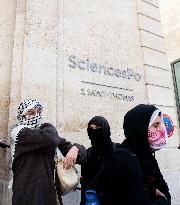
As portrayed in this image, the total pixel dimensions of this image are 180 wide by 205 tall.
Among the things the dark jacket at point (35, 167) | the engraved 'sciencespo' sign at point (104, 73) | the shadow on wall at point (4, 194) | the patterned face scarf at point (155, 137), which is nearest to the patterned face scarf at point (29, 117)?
the dark jacket at point (35, 167)

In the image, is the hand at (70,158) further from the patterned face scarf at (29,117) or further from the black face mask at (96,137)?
the patterned face scarf at (29,117)

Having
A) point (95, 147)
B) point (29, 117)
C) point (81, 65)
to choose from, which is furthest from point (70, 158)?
point (81, 65)

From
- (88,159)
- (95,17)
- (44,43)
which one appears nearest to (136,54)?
(95,17)

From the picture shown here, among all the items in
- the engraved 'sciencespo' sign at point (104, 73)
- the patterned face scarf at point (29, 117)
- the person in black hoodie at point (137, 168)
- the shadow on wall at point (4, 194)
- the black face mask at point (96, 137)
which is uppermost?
the engraved 'sciencespo' sign at point (104, 73)

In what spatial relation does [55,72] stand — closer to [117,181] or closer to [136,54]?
[136,54]

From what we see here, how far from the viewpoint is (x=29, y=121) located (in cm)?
299

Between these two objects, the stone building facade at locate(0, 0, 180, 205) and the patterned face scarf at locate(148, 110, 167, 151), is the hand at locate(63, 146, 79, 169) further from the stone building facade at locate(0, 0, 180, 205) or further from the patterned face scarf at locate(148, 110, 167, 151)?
the stone building facade at locate(0, 0, 180, 205)

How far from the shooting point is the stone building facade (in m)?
4.58

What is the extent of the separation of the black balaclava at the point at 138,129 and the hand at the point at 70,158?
104cm

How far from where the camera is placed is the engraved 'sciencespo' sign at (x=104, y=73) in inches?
203

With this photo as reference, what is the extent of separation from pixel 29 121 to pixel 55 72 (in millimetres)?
1981

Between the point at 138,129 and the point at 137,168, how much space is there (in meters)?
0.31

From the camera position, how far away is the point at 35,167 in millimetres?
2744

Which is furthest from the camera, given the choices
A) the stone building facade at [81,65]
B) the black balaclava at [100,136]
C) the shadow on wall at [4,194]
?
the stone building facade at [81,65]
